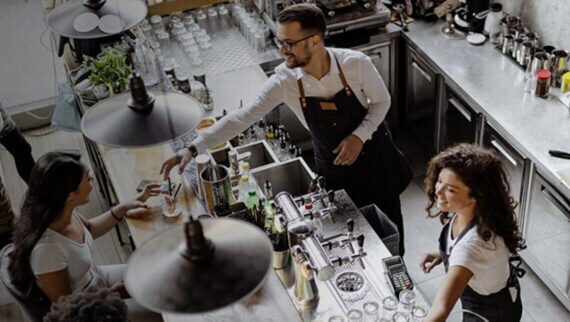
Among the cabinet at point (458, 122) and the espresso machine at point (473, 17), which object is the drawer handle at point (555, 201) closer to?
the cabinet at point (458, 122)

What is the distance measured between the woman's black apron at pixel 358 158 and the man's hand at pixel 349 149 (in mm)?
145

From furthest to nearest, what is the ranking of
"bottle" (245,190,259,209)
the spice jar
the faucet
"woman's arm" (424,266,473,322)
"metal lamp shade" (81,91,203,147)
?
1. the spice jar
2. "bottle" (245,190,259,209)
3. the faucet
4. "woman's arm" (424,266,473,322)
5. "metal lamp shade" (81,91,203,147)

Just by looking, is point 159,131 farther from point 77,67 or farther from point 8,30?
point 8,30

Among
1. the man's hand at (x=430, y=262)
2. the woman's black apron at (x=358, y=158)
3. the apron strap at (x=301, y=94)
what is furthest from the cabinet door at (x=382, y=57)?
the man's hand at (x=430, y=262)

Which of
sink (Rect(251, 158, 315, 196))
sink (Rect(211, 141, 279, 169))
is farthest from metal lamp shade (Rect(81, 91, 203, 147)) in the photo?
sink (Rect(211, 141, 279, 169))

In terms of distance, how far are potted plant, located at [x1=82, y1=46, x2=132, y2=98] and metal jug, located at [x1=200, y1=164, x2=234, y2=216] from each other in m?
1.17

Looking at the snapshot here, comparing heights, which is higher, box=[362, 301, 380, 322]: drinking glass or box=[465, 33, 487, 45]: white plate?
box=[465, 33, 487, 45]: white plate

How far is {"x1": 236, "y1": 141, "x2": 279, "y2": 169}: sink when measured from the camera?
4.52m

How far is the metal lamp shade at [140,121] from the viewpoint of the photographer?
2.31 metres

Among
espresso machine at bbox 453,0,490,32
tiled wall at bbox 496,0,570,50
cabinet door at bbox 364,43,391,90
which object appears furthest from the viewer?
cabinet door at bbox 364,43,391,90

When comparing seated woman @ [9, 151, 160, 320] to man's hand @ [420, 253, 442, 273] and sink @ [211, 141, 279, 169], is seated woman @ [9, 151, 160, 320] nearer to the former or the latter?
sink @ [211, 141, 279, 169]

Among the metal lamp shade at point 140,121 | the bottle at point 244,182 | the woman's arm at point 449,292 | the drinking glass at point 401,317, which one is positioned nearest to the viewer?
the metal lamp shade at point 140,121

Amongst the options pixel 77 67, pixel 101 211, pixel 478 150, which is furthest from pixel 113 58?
pixel 478 150

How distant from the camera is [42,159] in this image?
3.44m
